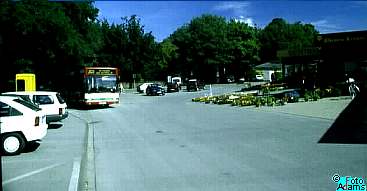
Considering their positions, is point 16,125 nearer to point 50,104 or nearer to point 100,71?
point 50,104

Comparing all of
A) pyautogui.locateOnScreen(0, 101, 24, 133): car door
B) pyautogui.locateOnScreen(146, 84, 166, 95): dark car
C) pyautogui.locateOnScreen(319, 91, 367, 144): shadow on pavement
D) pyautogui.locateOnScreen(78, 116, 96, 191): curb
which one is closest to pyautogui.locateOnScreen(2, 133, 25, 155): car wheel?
pyautogui.locateOnScreen(0, 101, 24, 133): car door

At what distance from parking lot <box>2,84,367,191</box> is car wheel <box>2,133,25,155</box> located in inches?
10.1

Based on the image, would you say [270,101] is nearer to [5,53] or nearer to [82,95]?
[82,95]

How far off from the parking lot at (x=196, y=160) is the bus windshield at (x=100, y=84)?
1538 centimetres

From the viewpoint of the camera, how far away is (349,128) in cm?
1606

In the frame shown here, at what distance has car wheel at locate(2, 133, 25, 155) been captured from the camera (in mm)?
12562

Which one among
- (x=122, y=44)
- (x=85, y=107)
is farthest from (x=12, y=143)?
(x=122, y=44)

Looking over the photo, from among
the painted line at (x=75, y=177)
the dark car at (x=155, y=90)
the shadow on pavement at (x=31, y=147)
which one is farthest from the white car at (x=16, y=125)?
the dark car at (x=155, y=90)

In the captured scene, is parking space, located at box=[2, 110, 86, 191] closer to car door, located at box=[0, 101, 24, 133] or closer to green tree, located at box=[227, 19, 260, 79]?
car door, located at box=[0, 101, 24, 133]

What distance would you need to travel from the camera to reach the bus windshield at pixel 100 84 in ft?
108

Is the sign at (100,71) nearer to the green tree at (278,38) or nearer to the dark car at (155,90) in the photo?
the dark car at (155,90)

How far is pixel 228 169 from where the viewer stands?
376 inches

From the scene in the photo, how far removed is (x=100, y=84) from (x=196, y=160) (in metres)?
23.6

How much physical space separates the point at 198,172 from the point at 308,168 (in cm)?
220
